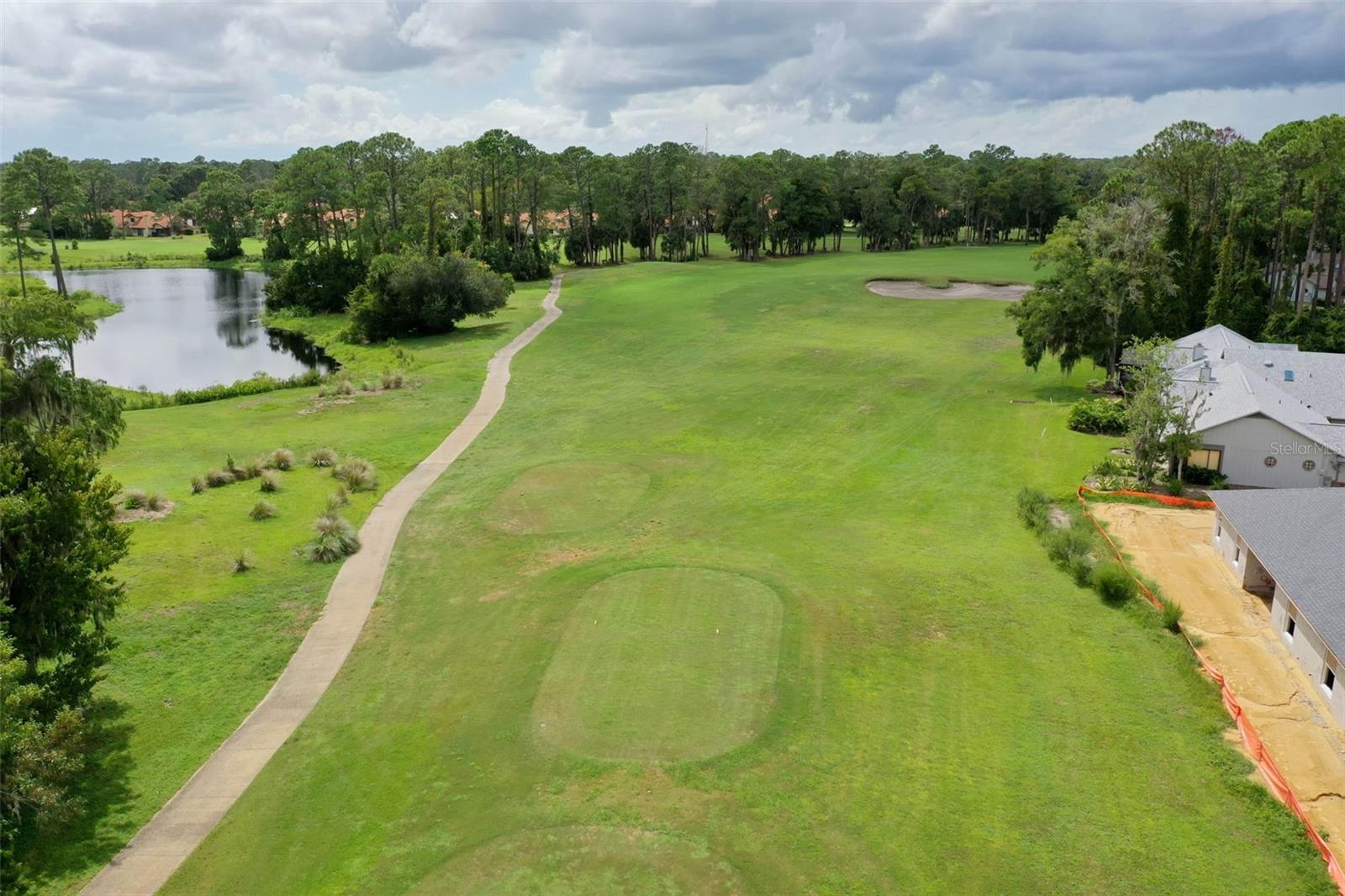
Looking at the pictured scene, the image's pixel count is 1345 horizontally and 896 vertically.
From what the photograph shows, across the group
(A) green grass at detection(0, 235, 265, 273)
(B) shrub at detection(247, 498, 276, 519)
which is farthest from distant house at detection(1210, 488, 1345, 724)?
(A) green grass at detection(0, 235, 265, 273)

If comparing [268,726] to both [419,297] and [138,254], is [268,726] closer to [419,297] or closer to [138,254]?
[419,297]

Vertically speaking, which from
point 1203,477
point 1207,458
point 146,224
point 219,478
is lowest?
point 219,478

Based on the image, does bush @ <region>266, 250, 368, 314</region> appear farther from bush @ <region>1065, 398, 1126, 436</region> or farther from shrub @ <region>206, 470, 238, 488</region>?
bush @ <region>1065, 398, 1126, 436</region>

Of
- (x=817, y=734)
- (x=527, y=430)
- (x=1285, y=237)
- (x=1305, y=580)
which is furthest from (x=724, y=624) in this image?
(x=1285, y=237)

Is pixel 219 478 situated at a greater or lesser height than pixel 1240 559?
greater

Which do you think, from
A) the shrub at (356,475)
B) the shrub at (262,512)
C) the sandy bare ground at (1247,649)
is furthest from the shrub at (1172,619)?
the shrub at (262,512)

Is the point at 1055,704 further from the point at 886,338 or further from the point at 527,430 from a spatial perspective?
the point at 886,338

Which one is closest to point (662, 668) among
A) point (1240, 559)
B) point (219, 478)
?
point (1240, 559)
